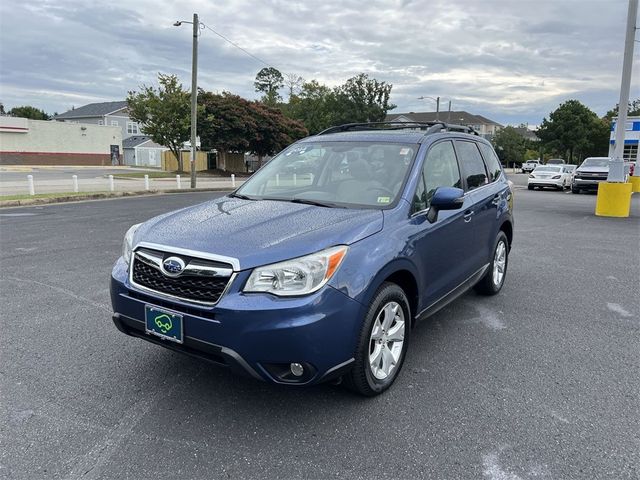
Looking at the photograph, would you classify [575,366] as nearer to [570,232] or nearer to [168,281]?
[168,281]

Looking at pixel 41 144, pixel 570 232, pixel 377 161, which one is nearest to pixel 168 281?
pixel 377 161

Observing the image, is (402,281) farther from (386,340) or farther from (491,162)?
(491,162)

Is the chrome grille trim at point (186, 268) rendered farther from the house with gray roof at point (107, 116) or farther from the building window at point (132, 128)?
the building window at point (132, 128)

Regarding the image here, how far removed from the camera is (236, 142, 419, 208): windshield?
3755mm

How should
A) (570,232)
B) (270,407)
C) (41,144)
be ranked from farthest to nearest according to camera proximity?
(41,144)
(570,232)
(270,407)

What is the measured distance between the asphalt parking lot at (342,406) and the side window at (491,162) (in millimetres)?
1422

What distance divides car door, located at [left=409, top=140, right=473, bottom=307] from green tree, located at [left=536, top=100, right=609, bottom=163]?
71109mm

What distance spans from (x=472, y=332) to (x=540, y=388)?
1.10m

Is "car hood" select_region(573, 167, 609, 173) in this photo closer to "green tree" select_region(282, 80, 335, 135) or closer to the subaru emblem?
the subaru emblem

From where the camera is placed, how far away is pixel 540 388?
3.49 meters

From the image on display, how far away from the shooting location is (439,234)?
3.88m

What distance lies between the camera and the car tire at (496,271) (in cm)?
547

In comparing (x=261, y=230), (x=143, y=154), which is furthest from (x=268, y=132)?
(x=261, y=230)

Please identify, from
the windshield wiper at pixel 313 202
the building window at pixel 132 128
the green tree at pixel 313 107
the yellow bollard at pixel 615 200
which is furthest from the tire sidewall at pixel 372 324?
the building window at pixel 132 128
